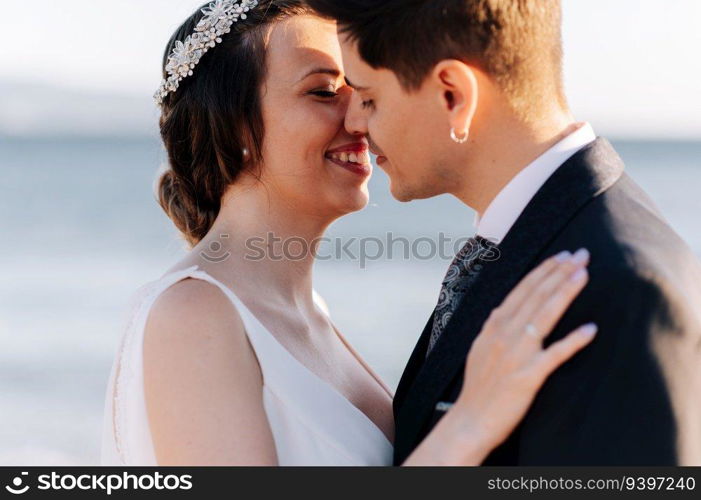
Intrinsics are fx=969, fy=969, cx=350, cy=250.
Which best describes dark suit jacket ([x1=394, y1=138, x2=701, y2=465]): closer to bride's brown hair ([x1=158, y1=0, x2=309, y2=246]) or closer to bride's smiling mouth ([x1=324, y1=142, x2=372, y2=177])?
bride's smiling mouth ([x1=324, y1=142, x2=372, y2=177])

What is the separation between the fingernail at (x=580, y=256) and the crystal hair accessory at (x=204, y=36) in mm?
1767

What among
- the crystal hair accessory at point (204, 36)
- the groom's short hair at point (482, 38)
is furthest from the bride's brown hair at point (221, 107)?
the groom's short hair at point (482, 38)

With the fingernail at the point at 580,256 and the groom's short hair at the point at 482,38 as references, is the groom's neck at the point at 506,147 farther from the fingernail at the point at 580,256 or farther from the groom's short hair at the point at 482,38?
the fingernail at the point at 580,256

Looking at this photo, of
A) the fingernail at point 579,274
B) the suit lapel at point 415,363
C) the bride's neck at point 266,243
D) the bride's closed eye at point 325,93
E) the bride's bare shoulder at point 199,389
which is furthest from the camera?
the bride's closed eye at point 325,93

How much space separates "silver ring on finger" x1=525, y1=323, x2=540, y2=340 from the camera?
2.26m

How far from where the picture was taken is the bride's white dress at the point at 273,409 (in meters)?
3.03

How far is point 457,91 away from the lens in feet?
8.60

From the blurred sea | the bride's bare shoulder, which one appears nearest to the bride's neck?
the bride's bare shoulder

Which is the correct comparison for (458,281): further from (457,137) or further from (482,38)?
(482,38)

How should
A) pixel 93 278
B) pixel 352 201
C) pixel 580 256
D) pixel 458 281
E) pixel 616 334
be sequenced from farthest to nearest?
1. pixel 93 278
2. pixel 352 201
3. pixel 458 281
4. pixel 580 256
5. pixel 616 334

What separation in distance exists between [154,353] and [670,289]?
5.01 ft

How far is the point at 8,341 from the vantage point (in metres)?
11.1

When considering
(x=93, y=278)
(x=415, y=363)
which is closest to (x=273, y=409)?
(x=415, y=363)

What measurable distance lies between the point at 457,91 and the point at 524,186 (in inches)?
12.4
